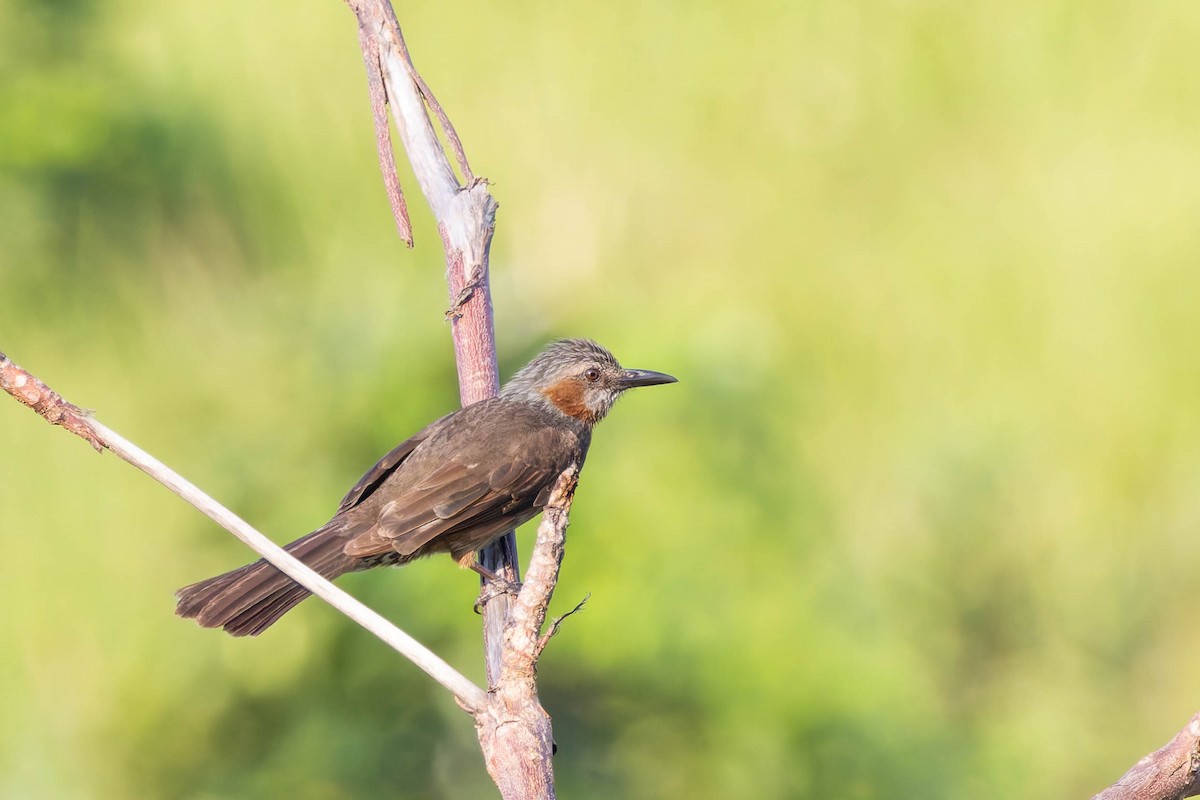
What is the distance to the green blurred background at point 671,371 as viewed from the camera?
537 cm

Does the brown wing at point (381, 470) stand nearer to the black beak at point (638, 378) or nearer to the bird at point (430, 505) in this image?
the bird at point (430, 505)

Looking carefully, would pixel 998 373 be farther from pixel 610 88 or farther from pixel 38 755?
pixel 38 755

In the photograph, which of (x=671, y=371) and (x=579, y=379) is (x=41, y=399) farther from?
(x=671, y=371)

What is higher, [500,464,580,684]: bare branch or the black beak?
the black beak

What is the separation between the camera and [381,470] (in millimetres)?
4137

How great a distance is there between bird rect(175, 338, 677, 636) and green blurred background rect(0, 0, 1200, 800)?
100 centimetres

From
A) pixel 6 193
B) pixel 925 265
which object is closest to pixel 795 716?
pixel 925 265

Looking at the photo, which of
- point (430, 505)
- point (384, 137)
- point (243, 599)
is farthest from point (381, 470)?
point (384, 137)

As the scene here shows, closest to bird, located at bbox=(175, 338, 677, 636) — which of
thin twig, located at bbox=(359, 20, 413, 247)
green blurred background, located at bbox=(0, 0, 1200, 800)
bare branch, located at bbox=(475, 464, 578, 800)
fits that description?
thin twig, located at bbox=(359, 20, 413, 247)

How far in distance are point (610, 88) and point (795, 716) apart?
3471 millimetres

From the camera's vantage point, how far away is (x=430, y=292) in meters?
5.93

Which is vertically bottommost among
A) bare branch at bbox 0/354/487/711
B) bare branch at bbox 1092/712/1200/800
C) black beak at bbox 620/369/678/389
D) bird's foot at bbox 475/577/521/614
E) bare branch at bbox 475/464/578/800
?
bare branch at bbox 1092/712/1200/800

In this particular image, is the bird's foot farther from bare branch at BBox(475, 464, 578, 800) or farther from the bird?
bare branch at BBox(475, 464, 578, 800)

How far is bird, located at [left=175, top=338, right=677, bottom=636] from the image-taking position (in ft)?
11.8
